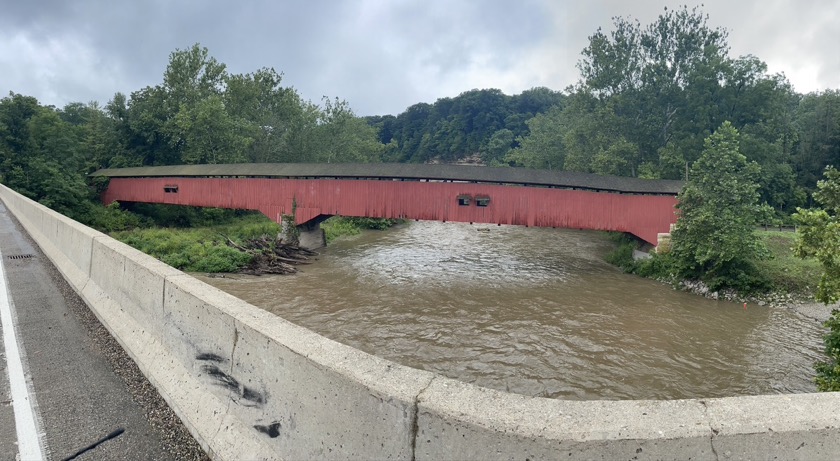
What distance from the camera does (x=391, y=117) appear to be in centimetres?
12912

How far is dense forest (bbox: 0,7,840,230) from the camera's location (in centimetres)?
2819

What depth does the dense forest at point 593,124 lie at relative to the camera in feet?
92.5

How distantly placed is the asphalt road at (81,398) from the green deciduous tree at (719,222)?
1684cm

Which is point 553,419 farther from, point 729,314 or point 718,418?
point 729,314

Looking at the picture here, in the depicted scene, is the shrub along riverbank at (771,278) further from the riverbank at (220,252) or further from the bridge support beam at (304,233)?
the bridge support beam at (304,233)

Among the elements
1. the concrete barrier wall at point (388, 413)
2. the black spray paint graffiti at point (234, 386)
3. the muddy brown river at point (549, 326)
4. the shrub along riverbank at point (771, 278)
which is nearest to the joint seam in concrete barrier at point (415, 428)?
the concrete barrier wall at point (388, 413)

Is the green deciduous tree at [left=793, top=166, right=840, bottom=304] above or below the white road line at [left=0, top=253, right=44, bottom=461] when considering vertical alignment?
above

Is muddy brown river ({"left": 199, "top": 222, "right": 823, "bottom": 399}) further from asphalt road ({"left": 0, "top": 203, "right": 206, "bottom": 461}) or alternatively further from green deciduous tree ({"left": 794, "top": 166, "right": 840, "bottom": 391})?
asphalt road ({"left": 0, "top": 203, "right": 206, "bottom": 461})

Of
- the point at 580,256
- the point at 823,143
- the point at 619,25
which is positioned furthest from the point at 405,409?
the point at 823,143

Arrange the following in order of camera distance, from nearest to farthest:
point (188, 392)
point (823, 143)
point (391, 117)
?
point (188, 392), point (823, 143), point (391, 117)

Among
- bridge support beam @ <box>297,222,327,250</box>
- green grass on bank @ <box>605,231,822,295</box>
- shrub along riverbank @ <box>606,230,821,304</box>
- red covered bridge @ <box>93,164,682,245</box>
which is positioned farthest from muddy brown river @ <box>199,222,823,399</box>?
bridge support beam @ <box>297,222,327,250</box>

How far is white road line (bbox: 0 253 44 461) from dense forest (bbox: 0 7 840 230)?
27903 millimetres

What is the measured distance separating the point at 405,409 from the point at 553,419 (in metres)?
0.67

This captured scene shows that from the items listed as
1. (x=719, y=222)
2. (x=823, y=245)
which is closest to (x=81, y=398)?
(x=823, y=245)
